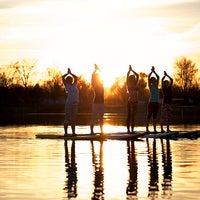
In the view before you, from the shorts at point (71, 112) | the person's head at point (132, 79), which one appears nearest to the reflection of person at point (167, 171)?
the person's head at point (132, 79)

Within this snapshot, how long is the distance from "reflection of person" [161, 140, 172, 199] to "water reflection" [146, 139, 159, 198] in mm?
141

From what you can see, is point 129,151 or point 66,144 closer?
point 129,151

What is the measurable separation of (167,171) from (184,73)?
339ft

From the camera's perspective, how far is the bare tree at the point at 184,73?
4574 inches

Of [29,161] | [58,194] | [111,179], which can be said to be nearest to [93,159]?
[29,161]

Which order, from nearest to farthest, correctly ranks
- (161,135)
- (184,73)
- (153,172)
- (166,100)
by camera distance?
(153,172) → (161,135) → (166,100) → (184,73)

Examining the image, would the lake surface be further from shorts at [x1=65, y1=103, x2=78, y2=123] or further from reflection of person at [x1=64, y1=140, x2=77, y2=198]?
shorts at [x1=65, y1=103, x2=78, y2=123]

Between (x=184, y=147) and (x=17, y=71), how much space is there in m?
112

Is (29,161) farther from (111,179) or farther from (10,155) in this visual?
(111,179)

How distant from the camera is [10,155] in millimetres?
17406

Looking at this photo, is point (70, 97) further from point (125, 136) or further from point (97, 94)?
point (125, 136)

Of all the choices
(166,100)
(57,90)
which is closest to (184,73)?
(57,90)

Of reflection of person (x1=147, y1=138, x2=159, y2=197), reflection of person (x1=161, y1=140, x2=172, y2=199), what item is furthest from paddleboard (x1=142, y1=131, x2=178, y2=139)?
reflection of person (x1=147, y1=138, x2=159, y2=197)

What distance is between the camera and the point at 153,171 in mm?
13852
